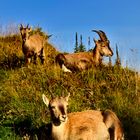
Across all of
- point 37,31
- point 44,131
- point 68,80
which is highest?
point 37,31

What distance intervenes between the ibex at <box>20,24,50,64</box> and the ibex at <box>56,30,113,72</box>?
28.5 inches

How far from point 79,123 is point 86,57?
727cm

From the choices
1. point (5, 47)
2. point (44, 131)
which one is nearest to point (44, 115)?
point (44, 131)

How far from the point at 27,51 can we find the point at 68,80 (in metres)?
2.54

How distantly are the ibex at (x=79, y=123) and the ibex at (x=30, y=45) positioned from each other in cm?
682

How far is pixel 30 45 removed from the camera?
1966 cm

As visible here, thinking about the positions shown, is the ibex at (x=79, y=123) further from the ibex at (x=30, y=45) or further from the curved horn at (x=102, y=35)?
the curved horn at (x=102, y=35)

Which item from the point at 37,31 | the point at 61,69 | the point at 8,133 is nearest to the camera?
the point at 8,133

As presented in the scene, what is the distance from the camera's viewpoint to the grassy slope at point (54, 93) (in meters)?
14.3

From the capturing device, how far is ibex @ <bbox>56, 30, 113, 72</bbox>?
19.5m

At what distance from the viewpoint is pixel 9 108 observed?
14898 millimetres

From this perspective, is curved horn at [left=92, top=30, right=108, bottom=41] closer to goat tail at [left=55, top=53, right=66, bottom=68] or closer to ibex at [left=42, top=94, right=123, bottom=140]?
goat tail at [left=55, top=53, right=66, bottom=68]

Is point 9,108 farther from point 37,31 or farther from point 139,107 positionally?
point 37,31

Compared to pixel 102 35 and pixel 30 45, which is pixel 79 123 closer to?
pixel 30 45
